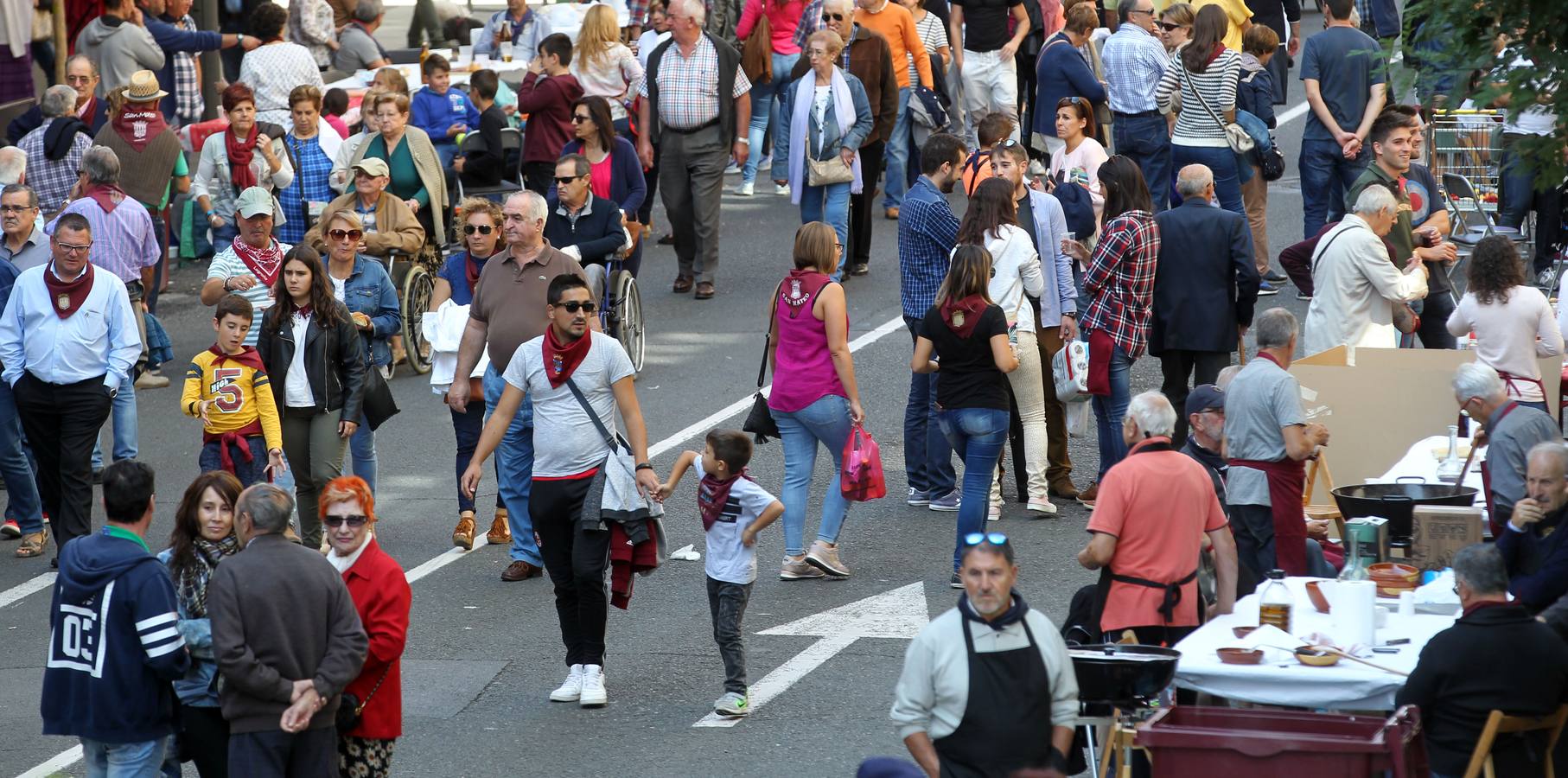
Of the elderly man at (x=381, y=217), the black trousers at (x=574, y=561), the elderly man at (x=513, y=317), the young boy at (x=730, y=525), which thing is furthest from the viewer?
the elderly man at (x=381, y=217)

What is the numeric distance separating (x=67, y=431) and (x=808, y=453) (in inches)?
160

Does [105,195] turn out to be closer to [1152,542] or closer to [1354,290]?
[1354,290]

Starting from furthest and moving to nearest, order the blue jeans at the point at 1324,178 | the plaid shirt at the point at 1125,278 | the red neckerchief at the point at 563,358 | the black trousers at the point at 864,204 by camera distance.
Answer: the black trousers at the point at 864,204 → the blue jeans at the point at 1324,178 → the plaid shirt at the point at 1125,278 → the red neckerchief at the point at 563,358

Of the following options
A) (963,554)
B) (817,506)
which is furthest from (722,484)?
(817,506)

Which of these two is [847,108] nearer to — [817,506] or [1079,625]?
[817,506]

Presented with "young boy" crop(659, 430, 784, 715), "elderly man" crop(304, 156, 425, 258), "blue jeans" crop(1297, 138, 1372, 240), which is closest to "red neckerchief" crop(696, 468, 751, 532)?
"young boy" crop(659, 430, 784, 715)

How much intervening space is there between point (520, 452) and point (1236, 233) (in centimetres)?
417

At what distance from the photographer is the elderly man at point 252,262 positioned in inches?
442

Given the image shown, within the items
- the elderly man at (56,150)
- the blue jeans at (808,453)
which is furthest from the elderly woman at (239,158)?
the blue jeans at (808,453)

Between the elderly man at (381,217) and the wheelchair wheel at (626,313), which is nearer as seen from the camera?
the elderly man at (381,217)

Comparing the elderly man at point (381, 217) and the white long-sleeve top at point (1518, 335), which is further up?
the elderly man at point (381, 217)

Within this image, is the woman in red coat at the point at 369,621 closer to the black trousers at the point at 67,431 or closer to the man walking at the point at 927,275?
the black trousers at the point at 67,431

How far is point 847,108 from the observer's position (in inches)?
594

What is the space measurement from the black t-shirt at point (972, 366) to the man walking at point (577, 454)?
6.25 feet
